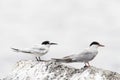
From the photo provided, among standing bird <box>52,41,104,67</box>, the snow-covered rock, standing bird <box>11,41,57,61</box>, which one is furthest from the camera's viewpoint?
standing bird <box>11,41,57,61</box>

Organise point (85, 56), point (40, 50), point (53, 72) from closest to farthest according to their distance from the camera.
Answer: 1. point (53, 72)
2. point (85, 56)
3. point (40, 50)

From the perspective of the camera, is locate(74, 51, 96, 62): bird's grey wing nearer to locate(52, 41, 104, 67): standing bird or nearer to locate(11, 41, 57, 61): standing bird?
locate(52, 41, 104, 67): standing bird

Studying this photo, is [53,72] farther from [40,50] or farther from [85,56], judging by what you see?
[40,50]

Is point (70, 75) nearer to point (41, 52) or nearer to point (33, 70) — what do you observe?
point (33, 70)

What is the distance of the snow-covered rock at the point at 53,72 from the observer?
540 inches

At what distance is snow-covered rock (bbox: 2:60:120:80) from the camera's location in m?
13.7

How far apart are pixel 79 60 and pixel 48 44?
4487 mm

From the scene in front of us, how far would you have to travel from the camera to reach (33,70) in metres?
15.1

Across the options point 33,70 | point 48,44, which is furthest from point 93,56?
point 48,44

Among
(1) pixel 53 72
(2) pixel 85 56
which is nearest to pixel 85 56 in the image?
(2) pixel 85 56

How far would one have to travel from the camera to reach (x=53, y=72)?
14594mm

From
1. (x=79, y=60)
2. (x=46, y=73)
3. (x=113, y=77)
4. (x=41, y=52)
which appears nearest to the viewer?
(x=113, y=77)

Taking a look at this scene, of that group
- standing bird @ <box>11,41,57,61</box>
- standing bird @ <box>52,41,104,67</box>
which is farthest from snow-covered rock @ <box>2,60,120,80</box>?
standing bird @ <box>11,41,57,61</box>

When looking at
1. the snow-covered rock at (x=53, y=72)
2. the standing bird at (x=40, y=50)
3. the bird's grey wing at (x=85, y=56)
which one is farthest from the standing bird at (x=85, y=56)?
the standing bird at (x=40, y=50)
